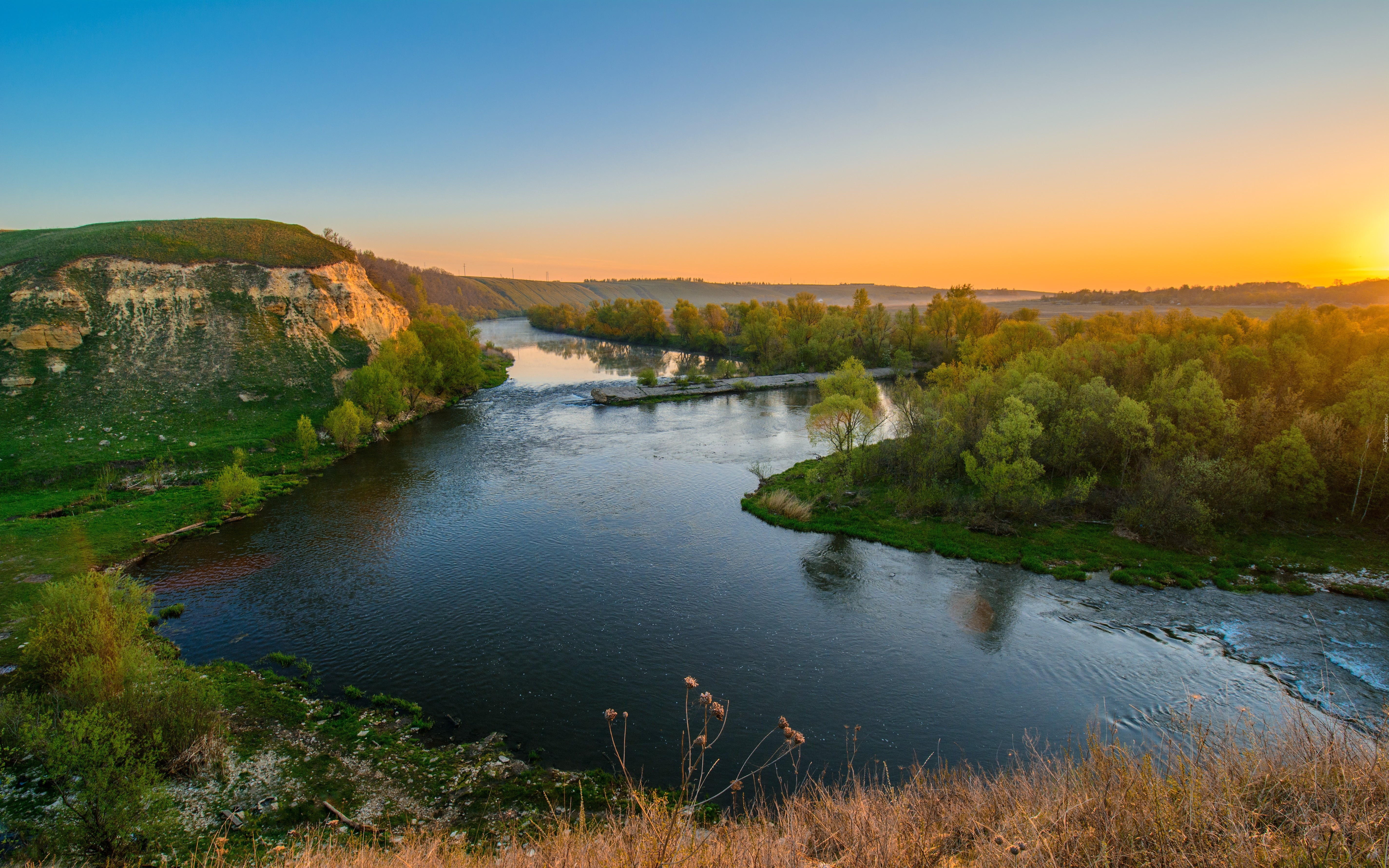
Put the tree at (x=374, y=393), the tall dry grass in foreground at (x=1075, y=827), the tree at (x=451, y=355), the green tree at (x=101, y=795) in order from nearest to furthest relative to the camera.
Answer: the tall dry grass in foreground at (x=1075, y=827) < the green tree at (x=101, y=795) < the tree at (x=374, y=393) < the tree at (x=451, y=355)

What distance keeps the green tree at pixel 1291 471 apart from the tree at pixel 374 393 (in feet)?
165

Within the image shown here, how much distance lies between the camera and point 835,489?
29.8m

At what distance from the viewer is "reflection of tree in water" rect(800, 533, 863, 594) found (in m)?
21.8

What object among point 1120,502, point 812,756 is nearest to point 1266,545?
point 1120,502

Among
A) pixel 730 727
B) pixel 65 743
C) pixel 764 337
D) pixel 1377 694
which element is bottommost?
pixel 730 727

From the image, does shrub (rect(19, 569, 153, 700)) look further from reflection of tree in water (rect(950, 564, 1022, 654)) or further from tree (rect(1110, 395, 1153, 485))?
tree (rect(1110, 395, 1153, 485))

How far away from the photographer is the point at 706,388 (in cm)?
6366

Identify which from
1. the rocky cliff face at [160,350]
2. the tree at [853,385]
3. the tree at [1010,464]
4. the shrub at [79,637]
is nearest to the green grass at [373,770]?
the shrub at [79,637]

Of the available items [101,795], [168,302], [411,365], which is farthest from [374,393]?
[101,795]

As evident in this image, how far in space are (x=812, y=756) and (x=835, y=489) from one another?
57.7 feet

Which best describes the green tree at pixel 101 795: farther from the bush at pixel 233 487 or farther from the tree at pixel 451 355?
the tree at pixel 451 355

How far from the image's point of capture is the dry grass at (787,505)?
27.9 meters

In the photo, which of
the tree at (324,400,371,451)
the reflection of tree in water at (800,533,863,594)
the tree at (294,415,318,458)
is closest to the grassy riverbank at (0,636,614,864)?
the reflection of tree in water at (800,533,863,594)

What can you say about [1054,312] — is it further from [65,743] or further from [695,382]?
[65,743]
